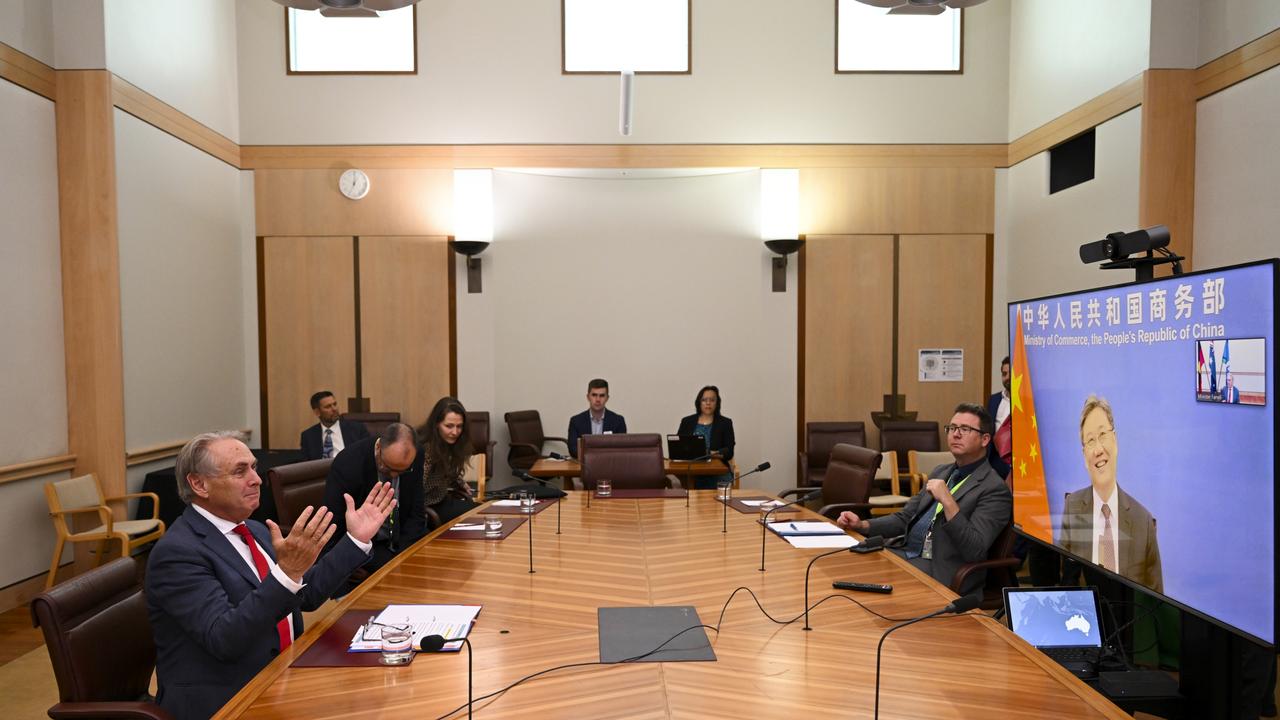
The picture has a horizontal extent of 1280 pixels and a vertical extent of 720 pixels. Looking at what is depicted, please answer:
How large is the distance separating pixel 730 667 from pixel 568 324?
551cm

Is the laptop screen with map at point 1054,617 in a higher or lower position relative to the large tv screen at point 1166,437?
lower

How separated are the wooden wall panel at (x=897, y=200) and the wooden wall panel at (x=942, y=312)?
0.49ft

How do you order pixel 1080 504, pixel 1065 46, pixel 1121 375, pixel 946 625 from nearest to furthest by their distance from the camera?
pixel 946 625
pixel 1121 375
pixel 1080 504
pixel 1065 46

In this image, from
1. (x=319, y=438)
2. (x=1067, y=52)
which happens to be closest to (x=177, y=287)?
(x=319, y=438)

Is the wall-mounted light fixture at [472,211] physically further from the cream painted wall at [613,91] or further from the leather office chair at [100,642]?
the leather office chair at [100,642]

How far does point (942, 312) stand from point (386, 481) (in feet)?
17.5

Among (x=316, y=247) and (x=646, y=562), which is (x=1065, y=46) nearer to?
(x=646, y=562)

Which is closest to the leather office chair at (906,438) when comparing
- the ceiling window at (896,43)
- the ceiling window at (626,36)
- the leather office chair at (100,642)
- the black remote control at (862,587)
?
the ceiling window at (896,43)

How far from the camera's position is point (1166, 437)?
2285mm

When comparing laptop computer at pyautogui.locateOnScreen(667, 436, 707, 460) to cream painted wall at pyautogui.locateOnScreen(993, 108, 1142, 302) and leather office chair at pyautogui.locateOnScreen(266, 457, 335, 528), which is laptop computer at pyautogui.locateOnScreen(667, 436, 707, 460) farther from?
cream painted wall at pyautogui.locateOnScreen(993, 108, 1142, 302)

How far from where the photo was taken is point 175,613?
194 cm

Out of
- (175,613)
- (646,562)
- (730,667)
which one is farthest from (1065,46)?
(175,613)

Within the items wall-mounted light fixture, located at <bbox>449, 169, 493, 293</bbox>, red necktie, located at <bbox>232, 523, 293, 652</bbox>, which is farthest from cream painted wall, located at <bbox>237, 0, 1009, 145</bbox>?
red necktie, located at <bbox>232, 523, 293, 652</bbox>

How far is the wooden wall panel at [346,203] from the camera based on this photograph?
700 cm
